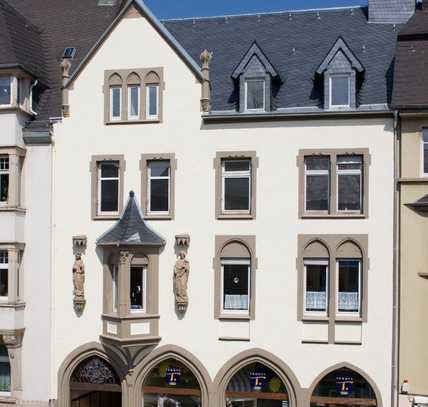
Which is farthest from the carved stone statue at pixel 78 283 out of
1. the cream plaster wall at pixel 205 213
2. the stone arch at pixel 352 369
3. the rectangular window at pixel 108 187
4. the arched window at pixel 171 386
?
the stone arch at pixel 352 369

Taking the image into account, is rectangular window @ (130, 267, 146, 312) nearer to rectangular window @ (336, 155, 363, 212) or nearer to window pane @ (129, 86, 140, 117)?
window pane @ (129, 86, 140, 117)

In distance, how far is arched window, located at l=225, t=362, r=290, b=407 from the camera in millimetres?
22406

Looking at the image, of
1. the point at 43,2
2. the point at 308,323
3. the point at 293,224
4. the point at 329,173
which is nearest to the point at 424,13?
the point at 329,173

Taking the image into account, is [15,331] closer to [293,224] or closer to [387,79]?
[293,224]

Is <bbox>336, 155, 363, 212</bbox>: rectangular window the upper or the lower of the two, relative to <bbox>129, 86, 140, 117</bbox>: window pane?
lower

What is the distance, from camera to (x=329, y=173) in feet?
73.0

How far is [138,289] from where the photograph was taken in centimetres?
2300

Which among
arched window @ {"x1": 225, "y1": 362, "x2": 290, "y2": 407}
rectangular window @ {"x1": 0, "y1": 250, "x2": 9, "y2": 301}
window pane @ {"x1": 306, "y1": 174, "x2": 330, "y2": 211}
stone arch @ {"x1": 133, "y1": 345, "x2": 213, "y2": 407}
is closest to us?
window pane @ {"x1": 306, "y1": 174, "x2": 330, "y2": 211}

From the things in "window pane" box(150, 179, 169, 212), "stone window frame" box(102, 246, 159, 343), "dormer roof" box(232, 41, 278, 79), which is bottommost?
"stone window frame" box(102, 246, 159, 343)

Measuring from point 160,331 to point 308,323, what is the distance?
183 inches

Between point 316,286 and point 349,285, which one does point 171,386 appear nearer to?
point 316,286

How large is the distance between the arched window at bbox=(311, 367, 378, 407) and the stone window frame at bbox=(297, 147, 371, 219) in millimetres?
4623

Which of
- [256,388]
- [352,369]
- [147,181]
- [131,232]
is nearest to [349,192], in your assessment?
[352,369]

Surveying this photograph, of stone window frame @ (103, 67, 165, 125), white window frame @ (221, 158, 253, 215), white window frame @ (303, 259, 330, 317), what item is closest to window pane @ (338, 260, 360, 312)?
white window frame @ (303, 259, 330, 317)
